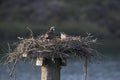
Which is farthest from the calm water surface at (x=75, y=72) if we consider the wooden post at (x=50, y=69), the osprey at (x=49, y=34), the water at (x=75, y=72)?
the wooden post at (x=50, y=69)

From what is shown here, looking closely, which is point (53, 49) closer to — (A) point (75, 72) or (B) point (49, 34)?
(B) point (49, 34)

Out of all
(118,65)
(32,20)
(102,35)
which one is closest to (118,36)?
(102,35)

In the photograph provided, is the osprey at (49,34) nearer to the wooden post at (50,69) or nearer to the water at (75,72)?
the wooden post at (50,69)

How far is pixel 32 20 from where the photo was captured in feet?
191

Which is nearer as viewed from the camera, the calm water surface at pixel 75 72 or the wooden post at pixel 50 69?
the wooden post at pixel 50 69

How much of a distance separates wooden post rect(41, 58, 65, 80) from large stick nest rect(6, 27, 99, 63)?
0.26 m

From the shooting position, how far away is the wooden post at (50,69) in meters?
12.2

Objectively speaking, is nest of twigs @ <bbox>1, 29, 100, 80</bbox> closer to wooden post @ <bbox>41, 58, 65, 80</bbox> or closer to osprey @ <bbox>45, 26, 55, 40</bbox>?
osprey @ <bbox>45, 26, 55, 40</bbox>

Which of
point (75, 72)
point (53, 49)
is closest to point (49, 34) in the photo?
point (53, 49)

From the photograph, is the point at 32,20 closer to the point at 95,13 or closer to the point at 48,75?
the point at 95,13

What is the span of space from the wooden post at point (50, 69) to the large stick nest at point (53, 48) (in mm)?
264

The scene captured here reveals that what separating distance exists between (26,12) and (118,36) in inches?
346

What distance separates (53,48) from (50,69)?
531mm

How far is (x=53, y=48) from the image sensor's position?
11.9 m
